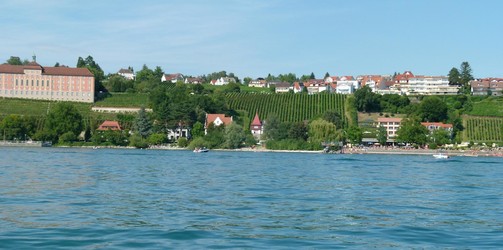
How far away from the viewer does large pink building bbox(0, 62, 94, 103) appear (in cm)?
12950

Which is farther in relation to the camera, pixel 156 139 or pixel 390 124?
pixel 390 124

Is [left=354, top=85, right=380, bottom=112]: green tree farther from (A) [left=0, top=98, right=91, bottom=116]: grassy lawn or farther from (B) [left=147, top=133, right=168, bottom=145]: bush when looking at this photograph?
(A) [left=0, top=98, right=91, bottom=116]: grassy lawn

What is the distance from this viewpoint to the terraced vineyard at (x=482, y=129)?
103 m

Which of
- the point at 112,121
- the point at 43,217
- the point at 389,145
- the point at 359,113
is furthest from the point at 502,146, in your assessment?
the point at 43,217

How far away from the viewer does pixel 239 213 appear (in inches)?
856

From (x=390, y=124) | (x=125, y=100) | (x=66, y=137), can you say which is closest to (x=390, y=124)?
(x=390, y=124)

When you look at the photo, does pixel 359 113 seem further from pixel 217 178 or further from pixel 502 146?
pixel 217 178

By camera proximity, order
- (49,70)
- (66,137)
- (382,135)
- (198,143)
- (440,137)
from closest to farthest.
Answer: (198,143)
(66,137)
(440,137)
(382,135)
(49,70)

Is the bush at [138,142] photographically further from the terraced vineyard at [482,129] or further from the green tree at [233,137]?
the terraced vineyard at [482,129]

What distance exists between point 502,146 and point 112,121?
55129 millimetres

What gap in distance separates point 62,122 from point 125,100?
29.0 m

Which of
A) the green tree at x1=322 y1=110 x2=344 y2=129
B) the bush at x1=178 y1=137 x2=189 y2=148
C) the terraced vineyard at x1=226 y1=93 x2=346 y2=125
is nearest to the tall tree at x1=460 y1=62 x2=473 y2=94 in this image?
the terraced vineyard at x1=226 y1=93 x2=346 y2=125

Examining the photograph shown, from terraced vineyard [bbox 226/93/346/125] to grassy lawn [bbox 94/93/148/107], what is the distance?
14.9 m

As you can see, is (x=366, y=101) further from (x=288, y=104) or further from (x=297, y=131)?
(x=297, y=131)
